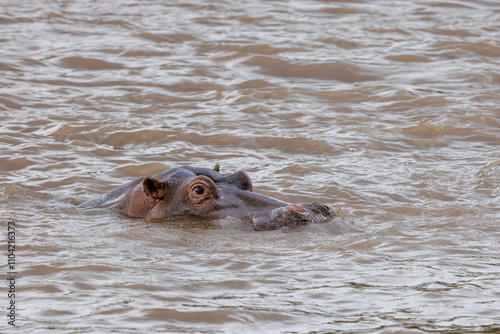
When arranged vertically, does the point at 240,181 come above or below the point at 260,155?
above

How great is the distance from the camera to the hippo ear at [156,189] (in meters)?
8.52

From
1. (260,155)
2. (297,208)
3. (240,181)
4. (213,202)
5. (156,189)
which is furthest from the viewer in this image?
(260,155)

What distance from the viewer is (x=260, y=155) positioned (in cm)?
1205

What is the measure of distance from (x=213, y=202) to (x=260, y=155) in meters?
3.66

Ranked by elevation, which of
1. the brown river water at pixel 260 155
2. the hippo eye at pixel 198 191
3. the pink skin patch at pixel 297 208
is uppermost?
the hippo eye at pixel 198 191

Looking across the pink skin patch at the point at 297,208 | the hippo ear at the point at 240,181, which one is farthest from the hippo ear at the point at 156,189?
the pink skin patch at the point at 297,208

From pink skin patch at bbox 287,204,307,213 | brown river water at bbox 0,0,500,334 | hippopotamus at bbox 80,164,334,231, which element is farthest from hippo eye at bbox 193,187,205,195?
pink skin patch at bbox 287,204,307,213

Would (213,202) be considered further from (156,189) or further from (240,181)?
(156,189)

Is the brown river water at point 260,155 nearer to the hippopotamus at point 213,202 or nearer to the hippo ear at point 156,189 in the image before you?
the hippopotamus at point 213,202

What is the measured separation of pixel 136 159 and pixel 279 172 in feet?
5.82

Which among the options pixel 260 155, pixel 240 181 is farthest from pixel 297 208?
pixel 260 155

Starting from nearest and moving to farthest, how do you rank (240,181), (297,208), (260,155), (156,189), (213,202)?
1. (297,208)
2. (213,202)
3. (156,189)
4. (240,181)
5. (260,155)

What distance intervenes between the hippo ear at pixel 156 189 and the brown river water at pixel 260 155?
241 mm

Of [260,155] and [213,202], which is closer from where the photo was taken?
[213,202]
